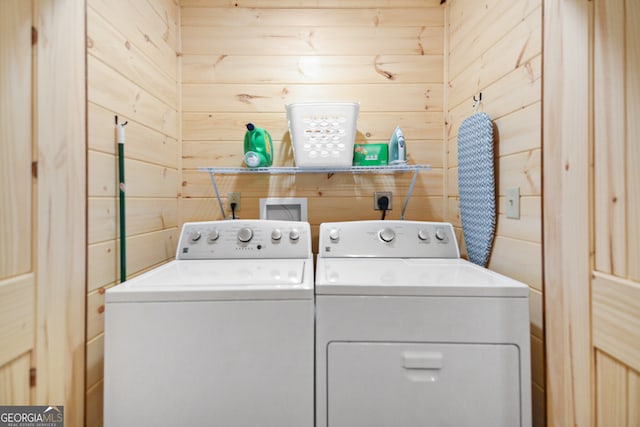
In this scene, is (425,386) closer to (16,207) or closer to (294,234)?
(294,234)

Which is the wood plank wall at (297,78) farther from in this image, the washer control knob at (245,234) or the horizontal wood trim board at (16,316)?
the horizontal wood trim board at (16,316)

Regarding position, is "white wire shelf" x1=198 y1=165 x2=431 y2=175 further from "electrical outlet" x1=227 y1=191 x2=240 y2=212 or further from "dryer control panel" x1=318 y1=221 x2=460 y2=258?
"dryer control panel" x1=318 y1=221 x2=460 y2=258

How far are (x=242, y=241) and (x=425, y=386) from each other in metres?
0.94

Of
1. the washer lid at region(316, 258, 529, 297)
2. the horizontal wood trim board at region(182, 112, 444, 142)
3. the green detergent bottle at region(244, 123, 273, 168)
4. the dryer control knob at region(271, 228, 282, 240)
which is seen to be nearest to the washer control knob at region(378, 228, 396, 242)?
the washer lid at region(316, 258, 529, 297)

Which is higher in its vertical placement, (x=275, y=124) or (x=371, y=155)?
(x=275, y=124)

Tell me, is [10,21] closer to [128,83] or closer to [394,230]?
[128,83]

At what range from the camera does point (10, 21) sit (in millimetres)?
758

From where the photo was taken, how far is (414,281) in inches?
39.4

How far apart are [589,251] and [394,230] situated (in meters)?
0.75

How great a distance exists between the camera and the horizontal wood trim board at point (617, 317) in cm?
76

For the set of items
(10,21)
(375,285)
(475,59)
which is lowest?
(375,285)

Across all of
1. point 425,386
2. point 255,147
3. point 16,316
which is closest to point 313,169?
point 255,147

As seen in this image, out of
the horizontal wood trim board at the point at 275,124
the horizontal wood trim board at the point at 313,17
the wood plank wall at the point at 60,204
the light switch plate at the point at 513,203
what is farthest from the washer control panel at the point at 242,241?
the horizontal wood trim board at the point at 313,17

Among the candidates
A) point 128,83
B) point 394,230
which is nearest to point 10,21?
point 128,83
